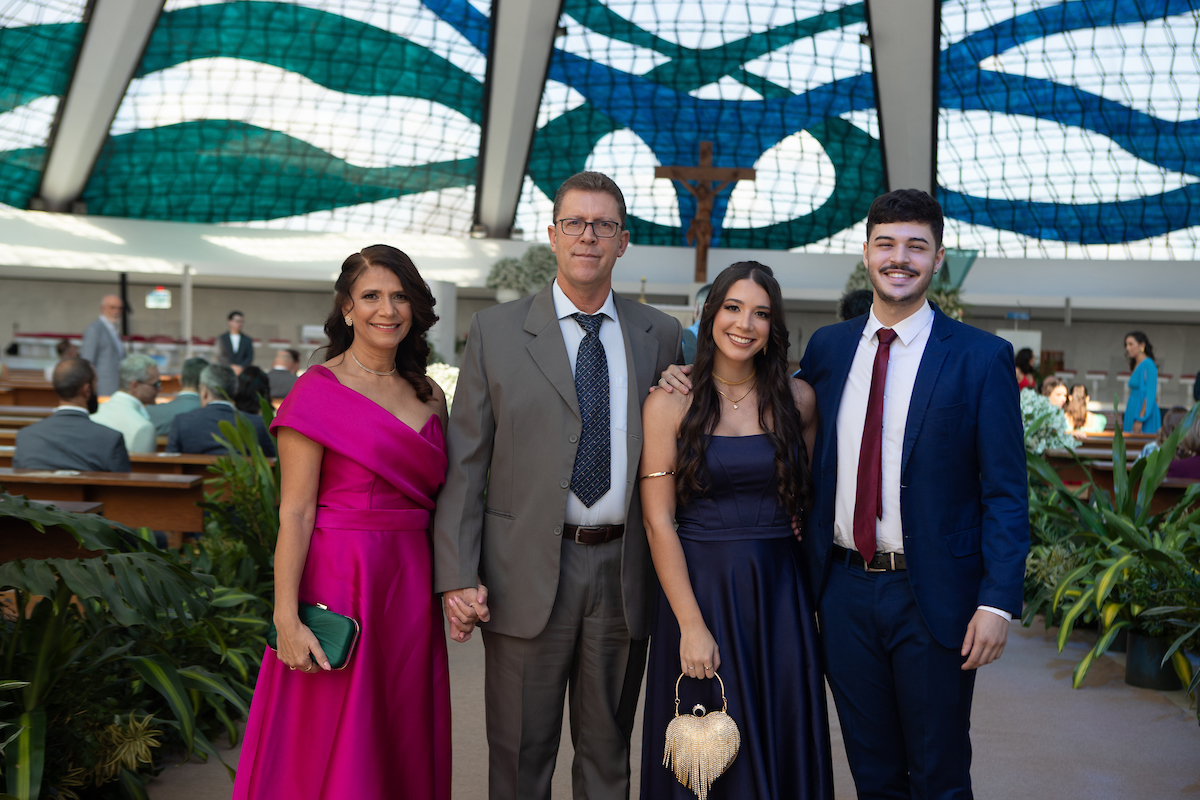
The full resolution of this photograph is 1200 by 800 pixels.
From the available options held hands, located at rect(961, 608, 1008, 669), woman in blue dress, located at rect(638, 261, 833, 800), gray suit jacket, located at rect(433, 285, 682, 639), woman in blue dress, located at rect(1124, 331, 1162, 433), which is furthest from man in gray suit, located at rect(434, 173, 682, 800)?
woman in blue dress, located at rect(1124, 331, 1162, 433)

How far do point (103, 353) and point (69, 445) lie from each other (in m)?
4.97

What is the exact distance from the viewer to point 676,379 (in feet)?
7.02

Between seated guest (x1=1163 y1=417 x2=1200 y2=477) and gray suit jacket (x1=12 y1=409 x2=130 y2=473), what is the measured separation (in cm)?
493

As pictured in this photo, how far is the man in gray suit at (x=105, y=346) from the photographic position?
8.64m

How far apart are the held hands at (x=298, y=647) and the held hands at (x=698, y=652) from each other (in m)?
0.76

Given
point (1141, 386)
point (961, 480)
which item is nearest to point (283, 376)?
point (961, 480)

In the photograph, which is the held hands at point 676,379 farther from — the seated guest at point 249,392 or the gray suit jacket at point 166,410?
the gray suit jacket at point 166,410

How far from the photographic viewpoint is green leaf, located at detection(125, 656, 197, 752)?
2.48 meters

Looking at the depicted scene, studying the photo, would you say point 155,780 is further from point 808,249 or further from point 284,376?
point 808,249

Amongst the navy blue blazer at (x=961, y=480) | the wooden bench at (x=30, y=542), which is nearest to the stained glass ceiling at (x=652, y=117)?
the wooden bench at (x=30, y=542)

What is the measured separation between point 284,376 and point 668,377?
674 centimetres

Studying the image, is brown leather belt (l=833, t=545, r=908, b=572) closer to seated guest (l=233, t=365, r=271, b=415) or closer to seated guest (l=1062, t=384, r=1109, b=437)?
seated guest (l=233, t=365, r=271, b=415)

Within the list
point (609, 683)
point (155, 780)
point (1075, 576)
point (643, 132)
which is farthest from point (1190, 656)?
point (643, 132)

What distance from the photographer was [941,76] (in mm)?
19203
